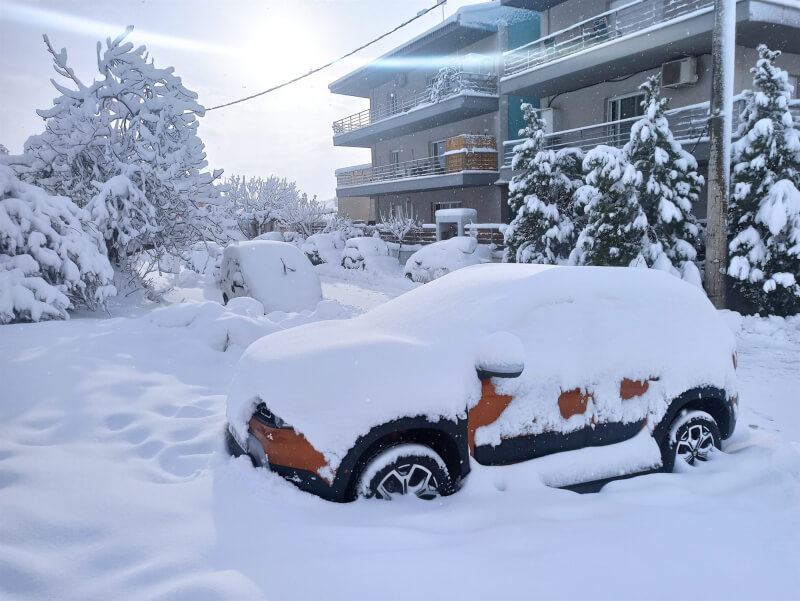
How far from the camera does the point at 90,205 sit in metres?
10.2

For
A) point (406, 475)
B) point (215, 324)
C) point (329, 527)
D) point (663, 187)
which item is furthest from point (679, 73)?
point (329, 527)

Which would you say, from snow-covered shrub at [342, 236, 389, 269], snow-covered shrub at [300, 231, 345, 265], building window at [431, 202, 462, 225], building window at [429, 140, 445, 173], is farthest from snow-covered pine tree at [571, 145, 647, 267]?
snow-covered shrub at [300, 231, 345, 265]

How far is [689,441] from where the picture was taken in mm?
4223

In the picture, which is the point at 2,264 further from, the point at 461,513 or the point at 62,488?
the point at 461,513

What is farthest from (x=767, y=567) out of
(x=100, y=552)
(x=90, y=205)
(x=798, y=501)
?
(x=90, y=205)

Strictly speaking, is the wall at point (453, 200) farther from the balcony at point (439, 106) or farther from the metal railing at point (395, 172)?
the balcony at point (439, 106)

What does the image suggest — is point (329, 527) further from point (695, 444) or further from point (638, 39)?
point (638, 39)

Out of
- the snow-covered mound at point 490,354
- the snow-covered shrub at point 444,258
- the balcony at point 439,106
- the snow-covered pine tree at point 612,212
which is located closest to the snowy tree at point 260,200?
the balcony at point 439,106

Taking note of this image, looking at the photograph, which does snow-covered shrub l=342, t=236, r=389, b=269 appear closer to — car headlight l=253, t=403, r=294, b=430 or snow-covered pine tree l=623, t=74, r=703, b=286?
snow-covered pine tree l=623, t=74, r=703, b=286

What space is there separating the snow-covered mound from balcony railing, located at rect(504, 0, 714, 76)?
11.0 m

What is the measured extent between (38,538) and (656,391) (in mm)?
3933

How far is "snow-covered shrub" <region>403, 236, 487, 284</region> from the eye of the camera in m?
16.4

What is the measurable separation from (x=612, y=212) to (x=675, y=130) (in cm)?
461

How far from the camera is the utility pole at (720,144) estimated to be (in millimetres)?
9250
